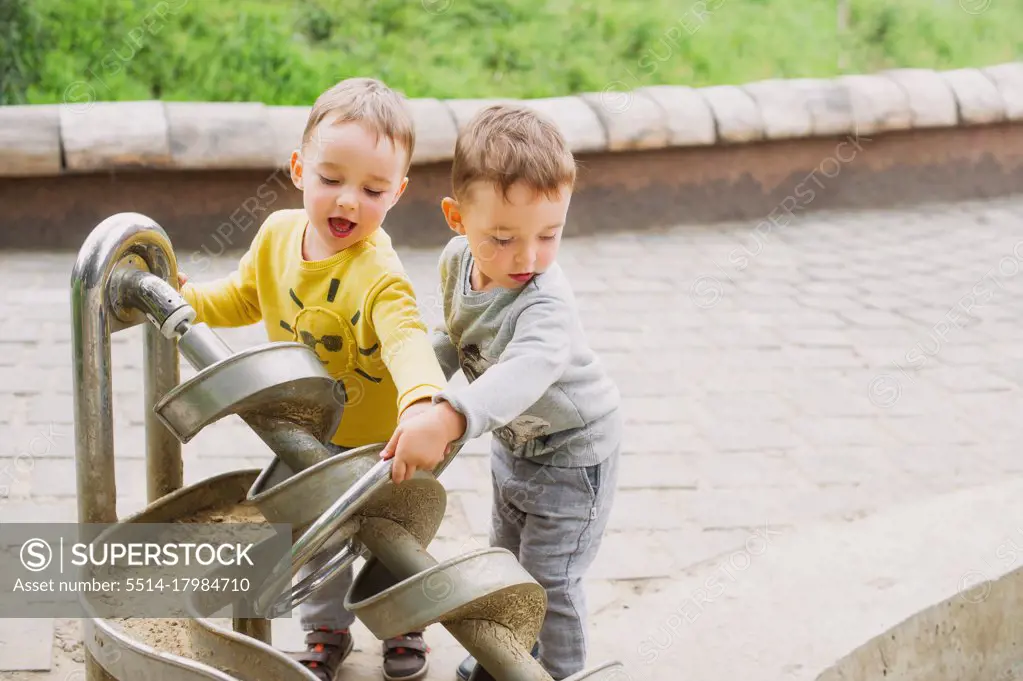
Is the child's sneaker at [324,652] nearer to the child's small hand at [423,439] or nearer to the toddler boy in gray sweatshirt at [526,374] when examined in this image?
the toddler boy in gray sweatshirt at [526,374]

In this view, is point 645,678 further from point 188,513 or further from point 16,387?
point 16,387

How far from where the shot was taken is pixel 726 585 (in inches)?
96.4

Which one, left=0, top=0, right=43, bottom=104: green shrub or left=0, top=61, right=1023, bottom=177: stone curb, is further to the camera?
left=0, top=0, right=43, bottom=104: green shrub

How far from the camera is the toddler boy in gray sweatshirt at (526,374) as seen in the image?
1.68 metres

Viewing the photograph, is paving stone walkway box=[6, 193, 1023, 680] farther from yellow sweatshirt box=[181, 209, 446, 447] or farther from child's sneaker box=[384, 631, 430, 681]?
yellow sweatshirt box=[181, 209, 446, 447]

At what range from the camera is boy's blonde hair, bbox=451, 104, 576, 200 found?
68.0 inches

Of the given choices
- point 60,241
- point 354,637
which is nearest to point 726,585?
point 354,637

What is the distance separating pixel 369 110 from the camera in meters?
1.83

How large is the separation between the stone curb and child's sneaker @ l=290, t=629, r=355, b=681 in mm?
1992

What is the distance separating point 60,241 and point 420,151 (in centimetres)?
139

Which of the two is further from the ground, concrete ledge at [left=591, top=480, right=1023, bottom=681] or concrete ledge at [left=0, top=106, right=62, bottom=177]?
concrete ledge at [left=0, top=106, right=62, bottom=177]

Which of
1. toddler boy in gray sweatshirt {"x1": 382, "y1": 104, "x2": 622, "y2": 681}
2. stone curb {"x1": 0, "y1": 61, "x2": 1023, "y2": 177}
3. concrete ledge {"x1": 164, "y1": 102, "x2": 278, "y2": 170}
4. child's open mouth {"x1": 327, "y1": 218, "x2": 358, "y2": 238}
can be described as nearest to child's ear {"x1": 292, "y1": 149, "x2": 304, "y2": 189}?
child's open mouth {"x1": 327, "y1": 218, "x2": 358, "y2": 238}

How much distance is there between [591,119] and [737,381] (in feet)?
5.89

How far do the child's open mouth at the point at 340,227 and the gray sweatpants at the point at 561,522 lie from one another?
0.44 meters
